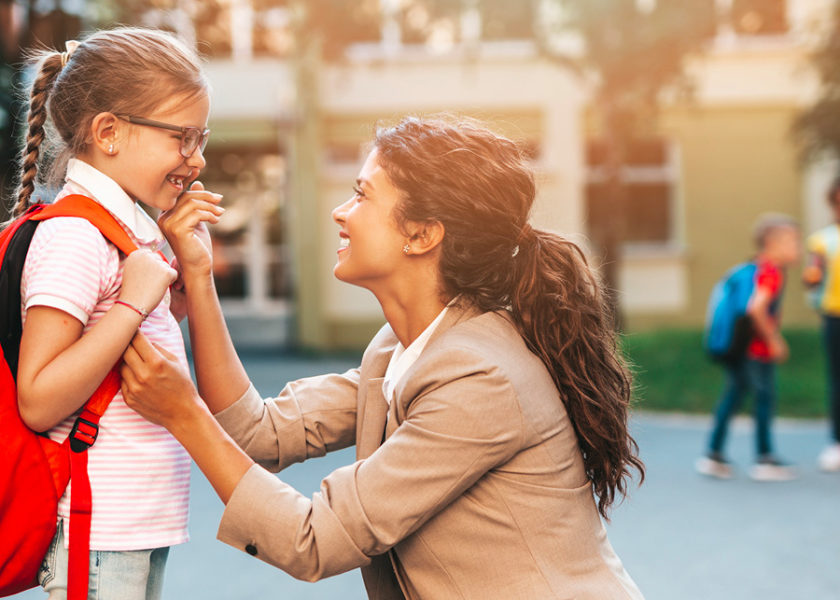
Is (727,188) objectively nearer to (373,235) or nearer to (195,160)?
(373,235)

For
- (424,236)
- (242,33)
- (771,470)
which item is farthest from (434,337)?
(242,33)

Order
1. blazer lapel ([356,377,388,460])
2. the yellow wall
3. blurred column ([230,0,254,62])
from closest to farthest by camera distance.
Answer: blazer lapel ([356,377,388,460]), blurred column ([230,0,254,62]), the yellow wall

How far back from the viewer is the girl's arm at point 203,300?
2053 millimetres

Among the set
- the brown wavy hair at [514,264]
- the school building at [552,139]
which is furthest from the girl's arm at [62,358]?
the school building at [552,139]

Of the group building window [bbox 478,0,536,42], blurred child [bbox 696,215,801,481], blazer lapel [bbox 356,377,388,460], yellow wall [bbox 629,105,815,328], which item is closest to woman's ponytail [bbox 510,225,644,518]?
blazer lapel [bbox 356,377,388,460]

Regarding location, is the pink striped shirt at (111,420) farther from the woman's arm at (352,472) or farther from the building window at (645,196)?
the building window at (645,196)

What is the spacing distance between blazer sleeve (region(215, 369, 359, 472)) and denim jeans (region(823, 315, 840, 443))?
5394mm

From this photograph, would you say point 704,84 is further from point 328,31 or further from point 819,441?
point 819,441

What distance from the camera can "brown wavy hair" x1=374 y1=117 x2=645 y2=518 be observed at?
6.68ft

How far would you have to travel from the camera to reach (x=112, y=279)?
6.05 ft

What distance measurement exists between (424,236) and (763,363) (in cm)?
543

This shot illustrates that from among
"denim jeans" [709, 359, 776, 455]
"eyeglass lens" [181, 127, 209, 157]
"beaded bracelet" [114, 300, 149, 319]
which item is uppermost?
"eyeglass lens" [181, 127, 209, 157]

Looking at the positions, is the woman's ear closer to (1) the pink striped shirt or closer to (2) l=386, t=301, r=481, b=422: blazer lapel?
(2) l=386, t=301, r=481, b=422: blazer lapel

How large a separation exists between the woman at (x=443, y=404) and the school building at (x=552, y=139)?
14.3 meters
